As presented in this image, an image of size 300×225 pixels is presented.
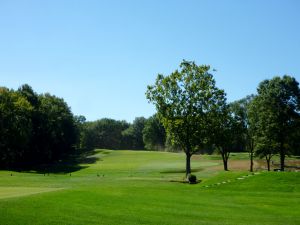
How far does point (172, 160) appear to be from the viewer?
9475cm

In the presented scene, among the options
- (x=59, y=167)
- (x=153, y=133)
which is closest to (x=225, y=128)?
(x=59, y=167)

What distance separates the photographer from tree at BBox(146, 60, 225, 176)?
5503cm

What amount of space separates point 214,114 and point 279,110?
10.5 metres

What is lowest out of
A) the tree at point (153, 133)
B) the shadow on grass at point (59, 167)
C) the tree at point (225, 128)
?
the shadow on grass at point (59, 167)

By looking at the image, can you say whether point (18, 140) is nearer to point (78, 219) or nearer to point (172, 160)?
point (172, 160)

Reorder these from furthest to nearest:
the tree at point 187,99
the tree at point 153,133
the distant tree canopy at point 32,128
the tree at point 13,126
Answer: the tree at point 153,133 < the distant tree canopy at point 32,128 < the tree at point 13,126 < the tree at point 187,99

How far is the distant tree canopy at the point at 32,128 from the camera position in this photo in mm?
81062

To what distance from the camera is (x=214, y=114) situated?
5672 centimetres

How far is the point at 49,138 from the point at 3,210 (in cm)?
8065

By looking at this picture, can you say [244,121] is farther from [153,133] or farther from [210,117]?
[153,133]

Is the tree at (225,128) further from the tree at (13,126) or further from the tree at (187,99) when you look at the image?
the tree at (13,126)

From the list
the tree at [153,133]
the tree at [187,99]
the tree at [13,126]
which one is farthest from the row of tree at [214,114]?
the tree at [153,133]

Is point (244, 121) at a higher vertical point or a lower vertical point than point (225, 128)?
higher

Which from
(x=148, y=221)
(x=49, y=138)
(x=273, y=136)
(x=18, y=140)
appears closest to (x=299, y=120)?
(x=273, y=136)
